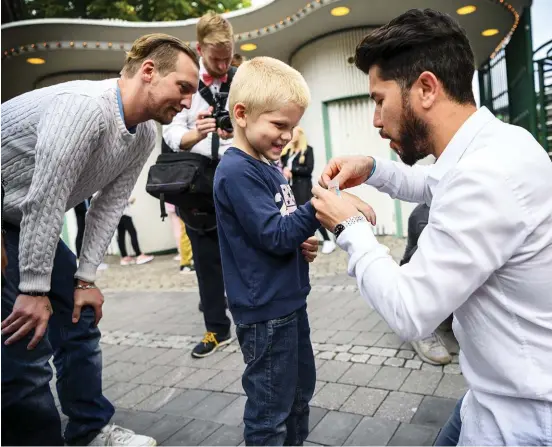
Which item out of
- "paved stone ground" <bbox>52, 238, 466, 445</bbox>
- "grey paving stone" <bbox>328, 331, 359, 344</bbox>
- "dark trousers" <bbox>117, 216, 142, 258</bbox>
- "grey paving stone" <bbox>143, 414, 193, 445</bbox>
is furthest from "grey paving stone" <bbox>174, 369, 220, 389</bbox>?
"dark trousers" <bbox>117, 216, 142, 258</bbox>

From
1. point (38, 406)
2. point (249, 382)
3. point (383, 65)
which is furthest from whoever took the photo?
point (38, 406)

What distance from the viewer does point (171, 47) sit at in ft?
7.42

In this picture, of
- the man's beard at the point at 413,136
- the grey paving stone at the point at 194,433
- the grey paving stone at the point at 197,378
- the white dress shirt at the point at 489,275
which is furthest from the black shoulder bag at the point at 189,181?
the white dress shirt at the point at 489,275

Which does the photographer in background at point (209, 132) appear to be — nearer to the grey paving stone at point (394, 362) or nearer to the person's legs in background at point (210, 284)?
the person's legs in background at point (210, 284)

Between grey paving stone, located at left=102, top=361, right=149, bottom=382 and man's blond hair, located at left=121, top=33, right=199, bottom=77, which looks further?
grey paving stone, located at left=102, top=361, right=149, bottom=382

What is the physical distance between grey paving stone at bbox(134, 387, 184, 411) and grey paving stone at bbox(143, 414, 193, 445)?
21 cm

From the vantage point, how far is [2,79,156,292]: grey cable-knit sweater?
1893 mm

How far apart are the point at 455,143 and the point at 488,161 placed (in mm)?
226

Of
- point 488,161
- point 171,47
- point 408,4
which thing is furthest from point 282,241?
point 408,4

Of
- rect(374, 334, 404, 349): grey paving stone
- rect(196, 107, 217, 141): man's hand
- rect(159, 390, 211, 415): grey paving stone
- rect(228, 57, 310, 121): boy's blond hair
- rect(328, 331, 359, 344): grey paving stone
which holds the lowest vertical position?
rect(328, 331, 359, 344): grey paving stone

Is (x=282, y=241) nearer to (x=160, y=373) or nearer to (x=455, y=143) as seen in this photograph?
(x=455, y=143)

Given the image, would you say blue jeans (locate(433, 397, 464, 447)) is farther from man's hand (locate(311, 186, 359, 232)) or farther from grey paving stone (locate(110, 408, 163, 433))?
grey paving stone (locate(110, 408, 163, 433))

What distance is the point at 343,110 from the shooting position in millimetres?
9125

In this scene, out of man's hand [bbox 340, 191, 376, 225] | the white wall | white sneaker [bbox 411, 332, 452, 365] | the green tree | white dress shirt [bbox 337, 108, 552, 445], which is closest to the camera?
white dress shirt [bbox 337, 108, 552, 445]
